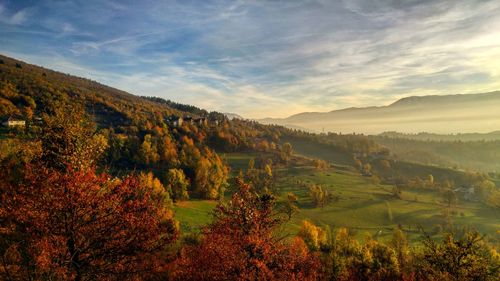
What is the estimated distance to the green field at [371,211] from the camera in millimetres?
118938

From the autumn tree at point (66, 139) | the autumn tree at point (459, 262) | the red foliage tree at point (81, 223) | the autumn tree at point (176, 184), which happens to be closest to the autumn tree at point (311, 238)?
the autumn tree at point (459, 262)

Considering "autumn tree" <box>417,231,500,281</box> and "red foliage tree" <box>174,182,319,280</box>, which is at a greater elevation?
"red foliage tree" <box>174,182,319,280</box>

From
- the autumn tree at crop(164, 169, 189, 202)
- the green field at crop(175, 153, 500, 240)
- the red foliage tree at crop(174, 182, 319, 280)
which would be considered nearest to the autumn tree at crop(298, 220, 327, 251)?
the green field at crop(175, 153, 500, 240)

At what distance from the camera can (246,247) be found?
24.8 metres

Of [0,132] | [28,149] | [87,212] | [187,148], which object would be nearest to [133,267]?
[87,212]

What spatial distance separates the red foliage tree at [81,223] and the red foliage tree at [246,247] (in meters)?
4.90

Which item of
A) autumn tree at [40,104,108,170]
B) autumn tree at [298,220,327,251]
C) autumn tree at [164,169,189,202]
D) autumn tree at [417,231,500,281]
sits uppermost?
autumn tree at [40,104,108,170]

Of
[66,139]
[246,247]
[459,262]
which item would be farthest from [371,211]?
[66,139]

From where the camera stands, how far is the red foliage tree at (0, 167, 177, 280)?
1867 cm

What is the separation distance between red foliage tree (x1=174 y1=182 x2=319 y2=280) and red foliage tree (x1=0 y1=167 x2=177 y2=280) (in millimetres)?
4902

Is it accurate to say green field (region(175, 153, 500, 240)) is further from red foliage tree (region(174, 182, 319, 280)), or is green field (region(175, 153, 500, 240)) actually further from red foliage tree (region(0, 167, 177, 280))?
red foliage tree (region(0, 167, 177, 280))

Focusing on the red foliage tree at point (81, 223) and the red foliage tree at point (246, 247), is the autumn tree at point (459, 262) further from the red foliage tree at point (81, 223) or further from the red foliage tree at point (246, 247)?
the red foliage tree at point (81, 223)

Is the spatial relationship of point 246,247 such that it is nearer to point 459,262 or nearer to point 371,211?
point 459,262

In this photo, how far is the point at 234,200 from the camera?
2655cm
